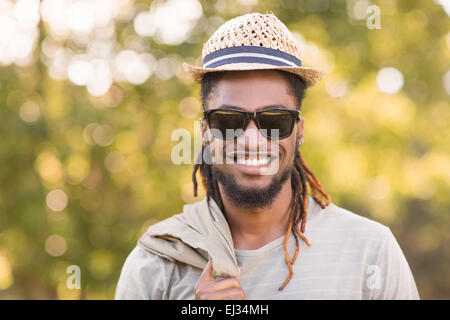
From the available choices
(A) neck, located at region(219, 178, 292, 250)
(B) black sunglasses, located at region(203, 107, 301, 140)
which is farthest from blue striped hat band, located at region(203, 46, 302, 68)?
(A) neck, located at region(219, 178, 292, 250)

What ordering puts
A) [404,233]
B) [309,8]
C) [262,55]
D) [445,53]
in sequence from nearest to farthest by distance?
[262,55]
[309,8]
[445,53]
[404,233]

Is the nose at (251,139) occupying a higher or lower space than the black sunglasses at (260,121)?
lower

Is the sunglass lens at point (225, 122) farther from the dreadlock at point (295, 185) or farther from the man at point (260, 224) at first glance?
the dreadlock at point (295, 185)

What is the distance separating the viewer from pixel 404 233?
1270cm

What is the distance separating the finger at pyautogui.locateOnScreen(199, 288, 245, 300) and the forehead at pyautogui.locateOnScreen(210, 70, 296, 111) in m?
0.83

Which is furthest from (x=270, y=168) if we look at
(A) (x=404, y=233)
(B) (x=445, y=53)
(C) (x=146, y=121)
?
(A) (x=404, y=233)

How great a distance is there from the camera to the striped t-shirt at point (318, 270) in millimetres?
2422

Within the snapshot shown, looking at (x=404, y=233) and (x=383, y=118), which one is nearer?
(x=383, y=118)

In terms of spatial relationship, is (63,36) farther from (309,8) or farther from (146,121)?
(309,8)

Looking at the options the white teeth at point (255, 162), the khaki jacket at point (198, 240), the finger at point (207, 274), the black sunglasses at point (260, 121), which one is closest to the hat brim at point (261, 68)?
the black sunglasses at point (260, 121)

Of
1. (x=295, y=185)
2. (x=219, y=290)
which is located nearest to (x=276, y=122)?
(x=295, y=185)

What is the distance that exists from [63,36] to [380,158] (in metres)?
4.25

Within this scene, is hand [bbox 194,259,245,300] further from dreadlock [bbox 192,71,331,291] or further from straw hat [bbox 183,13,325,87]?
straw hat [bbox 183,13,325,87]

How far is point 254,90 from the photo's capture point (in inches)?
101
